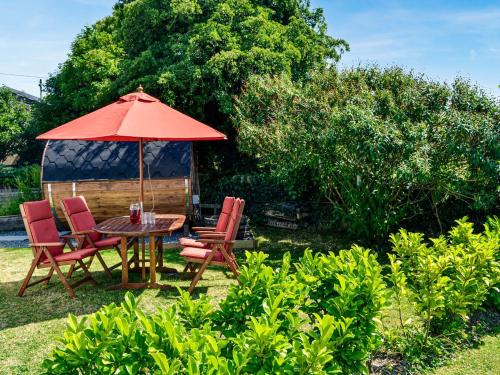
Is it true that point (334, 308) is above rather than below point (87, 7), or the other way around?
below

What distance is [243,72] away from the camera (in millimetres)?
14305

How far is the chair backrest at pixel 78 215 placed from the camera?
7.40m

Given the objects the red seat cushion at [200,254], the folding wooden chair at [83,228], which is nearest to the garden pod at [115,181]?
the folding wooden chair at [83,228]

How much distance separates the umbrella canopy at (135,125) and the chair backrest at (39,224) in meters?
1.11

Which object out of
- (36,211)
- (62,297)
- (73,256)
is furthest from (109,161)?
(62,297)

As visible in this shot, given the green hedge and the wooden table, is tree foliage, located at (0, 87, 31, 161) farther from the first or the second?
the green hedge

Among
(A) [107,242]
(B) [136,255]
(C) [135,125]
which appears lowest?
(B) [136,255]

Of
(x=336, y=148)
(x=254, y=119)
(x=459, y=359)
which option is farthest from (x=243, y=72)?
(x=459, y=359)

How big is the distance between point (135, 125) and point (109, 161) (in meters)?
5.69

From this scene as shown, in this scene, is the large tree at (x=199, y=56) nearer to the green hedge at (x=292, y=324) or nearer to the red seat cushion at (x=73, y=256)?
the red seat cushion at (x=73, y=256)

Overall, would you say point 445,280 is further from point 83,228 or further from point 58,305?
point 83,228

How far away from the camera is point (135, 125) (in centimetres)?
640

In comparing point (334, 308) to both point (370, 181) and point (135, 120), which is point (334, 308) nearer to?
point (135, 120)

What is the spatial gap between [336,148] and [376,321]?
5.51m
